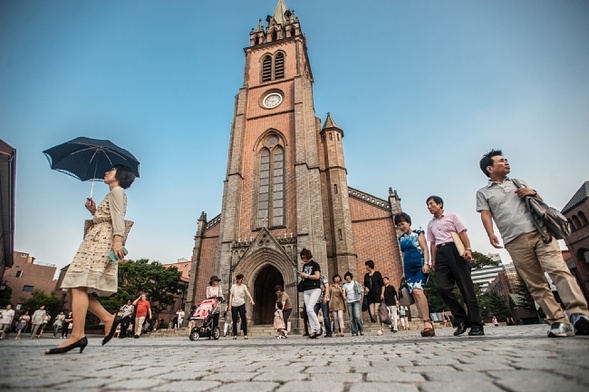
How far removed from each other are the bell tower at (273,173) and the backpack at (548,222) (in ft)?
40.4

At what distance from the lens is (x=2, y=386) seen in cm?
143

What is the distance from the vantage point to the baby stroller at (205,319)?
26.5ft

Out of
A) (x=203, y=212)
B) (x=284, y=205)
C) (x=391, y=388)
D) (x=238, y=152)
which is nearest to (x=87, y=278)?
(x=391, y=388)

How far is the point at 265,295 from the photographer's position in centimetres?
1791

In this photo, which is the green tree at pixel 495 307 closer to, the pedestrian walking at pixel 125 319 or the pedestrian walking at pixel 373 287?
the pedestrian walking at pixel 373 287

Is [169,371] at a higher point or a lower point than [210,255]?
lower

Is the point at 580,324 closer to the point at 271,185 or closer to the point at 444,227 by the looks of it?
the point at 444,227

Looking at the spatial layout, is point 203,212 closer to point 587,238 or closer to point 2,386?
point 2,386

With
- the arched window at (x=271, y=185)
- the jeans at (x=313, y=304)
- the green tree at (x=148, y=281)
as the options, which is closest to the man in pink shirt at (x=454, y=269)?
the jeans at (x=313, y=304)

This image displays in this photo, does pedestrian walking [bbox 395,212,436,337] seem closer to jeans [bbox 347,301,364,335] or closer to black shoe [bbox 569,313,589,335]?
black shoe [bbox 569,313,589,335]

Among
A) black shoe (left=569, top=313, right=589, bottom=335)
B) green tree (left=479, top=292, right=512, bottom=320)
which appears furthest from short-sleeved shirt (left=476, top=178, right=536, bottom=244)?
green tree (left=479, top=292, right=512, bottom=320)

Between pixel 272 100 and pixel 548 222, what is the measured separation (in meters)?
21.2

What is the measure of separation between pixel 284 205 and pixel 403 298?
1277cm

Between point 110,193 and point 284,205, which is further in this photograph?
point 284,205
